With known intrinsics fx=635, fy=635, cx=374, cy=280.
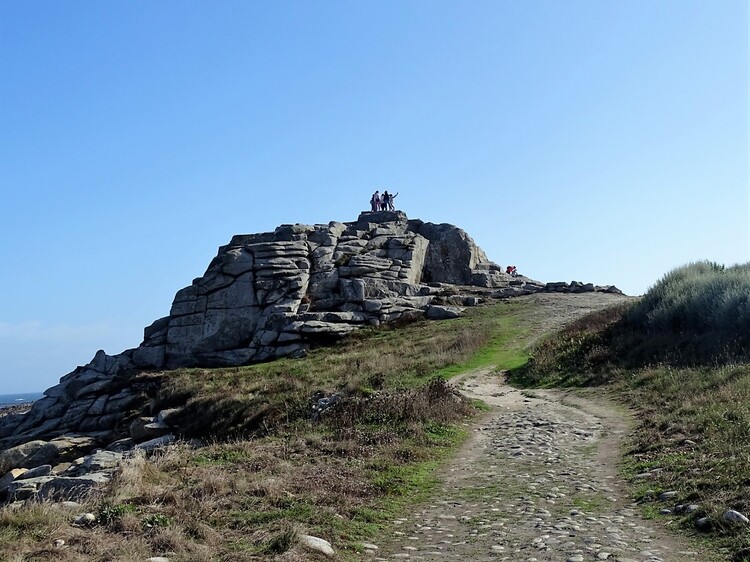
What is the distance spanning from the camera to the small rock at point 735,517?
7861 mm

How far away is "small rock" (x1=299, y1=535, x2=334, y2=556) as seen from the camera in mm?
7605

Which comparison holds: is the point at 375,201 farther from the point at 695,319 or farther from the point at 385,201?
the point at 695,319

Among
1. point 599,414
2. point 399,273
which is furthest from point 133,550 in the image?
point 399,273

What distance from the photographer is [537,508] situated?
983 cm

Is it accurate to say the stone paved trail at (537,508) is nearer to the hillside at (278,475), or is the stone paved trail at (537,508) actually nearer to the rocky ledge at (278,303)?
the hillside at (278,475)

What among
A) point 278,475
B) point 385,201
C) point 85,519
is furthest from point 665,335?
point 385,201

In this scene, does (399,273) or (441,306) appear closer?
(441,306)

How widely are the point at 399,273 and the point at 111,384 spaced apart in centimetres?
2284

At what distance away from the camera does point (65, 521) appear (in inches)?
304

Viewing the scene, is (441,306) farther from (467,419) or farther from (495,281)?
(467,419)

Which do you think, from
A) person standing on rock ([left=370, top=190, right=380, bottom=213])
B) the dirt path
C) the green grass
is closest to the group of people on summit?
person standing on rock ([left=370, top=190, right=380, bottom=213])

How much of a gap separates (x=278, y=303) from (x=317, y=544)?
39.1 meters

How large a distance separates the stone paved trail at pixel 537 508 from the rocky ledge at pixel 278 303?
2265cm

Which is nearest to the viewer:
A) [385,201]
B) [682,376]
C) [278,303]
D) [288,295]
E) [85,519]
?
[85,519]
